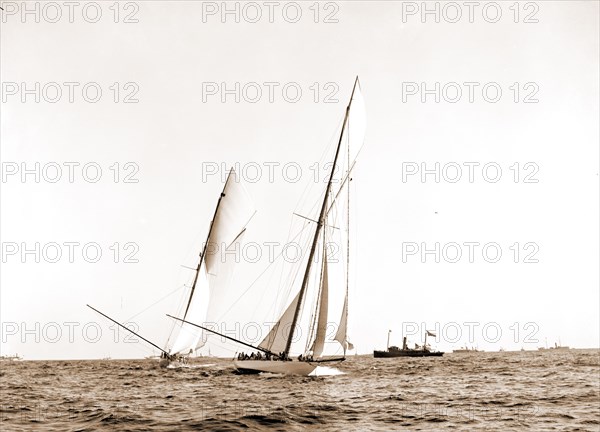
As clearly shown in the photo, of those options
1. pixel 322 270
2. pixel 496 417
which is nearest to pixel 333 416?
pixel 496 417

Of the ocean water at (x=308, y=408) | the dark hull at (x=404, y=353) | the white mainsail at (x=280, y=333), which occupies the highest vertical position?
the white mainsail at (x=280, y=333)

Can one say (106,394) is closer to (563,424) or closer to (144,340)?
(563,424)

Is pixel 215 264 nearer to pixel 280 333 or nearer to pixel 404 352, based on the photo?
pixel 280 333

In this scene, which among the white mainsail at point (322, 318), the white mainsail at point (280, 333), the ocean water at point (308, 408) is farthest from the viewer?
the white mainsail at point (280, 333)

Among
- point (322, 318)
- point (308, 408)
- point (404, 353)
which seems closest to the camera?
point (308, 408)

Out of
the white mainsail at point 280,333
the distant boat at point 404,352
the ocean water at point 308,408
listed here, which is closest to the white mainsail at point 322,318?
the white mainsail at point 280,333

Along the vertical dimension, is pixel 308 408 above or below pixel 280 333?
below

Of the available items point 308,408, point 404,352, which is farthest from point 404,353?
point 308,408

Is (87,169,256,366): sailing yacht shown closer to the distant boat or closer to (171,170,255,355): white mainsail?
(171,170,255,355): white mainsail

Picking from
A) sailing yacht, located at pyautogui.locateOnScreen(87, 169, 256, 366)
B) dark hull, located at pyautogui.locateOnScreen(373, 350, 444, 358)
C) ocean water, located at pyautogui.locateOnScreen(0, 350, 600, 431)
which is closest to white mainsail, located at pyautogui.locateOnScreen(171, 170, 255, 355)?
sailing yacht, located at pyautogui.locateOnScreen(87, 169, 256, 366)

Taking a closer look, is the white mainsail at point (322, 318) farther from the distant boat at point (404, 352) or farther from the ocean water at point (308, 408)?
the distant boat at point (404, 352)

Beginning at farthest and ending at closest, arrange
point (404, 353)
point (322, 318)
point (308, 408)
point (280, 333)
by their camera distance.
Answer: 1. point (404, 353)
2. point (280, 333)
3. point (322, 318)
4. point (308, 408)

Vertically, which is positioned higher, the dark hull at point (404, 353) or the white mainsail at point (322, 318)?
the white mainsail at point (322, 318)

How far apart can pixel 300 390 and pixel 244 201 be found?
1382 inches
